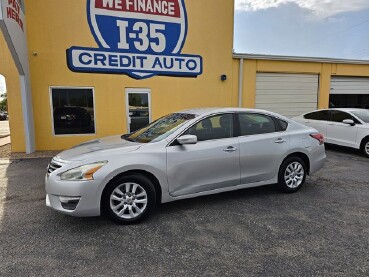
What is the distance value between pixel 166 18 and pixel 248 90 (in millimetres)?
4215

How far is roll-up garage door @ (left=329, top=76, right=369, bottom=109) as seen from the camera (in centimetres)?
1277

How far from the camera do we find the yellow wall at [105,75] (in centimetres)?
873

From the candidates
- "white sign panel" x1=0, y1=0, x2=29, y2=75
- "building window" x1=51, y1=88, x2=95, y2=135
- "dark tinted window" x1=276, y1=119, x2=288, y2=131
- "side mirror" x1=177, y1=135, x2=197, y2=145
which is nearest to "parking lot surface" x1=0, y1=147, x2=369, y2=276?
"side mirror" x1=177, y1=135, x2=197, y2=145

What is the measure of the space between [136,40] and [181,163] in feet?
22.5

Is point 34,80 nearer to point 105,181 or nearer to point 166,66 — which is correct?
point 166,66

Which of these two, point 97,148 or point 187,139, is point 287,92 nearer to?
point 187,139

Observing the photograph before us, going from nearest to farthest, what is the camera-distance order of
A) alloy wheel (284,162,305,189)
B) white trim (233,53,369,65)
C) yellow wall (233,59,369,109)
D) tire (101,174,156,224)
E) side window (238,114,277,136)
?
tire (101,174,156,224) → side window (238,114,277,136) → alloy wheel (284,162,305,189) → white trim (233,53,369,65) → yellow wall (233,59,369,109)

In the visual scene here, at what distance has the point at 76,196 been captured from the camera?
11.0ft

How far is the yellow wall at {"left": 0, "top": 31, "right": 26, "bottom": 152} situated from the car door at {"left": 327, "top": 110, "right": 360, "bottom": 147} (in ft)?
32.5

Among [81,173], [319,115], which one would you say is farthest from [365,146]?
[81,173]

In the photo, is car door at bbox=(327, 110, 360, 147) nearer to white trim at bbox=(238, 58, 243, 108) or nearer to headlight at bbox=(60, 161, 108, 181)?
white trim at bbox=(238, 58, 243, 108)

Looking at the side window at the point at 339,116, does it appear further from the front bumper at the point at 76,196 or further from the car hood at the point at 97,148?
the front bumper at the point at 76,196

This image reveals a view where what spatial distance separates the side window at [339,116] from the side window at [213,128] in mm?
5917

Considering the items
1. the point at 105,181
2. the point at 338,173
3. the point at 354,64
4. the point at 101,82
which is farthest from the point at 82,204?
the point at 354,64
